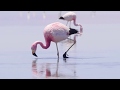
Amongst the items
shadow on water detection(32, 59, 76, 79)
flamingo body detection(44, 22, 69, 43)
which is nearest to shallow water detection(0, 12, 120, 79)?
shadow on water detection(32, 59, 76, 79)

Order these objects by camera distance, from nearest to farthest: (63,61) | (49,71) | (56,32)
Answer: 1. (49,71)
2. (63,61)
3. (56,32)

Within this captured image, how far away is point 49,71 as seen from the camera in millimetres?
9414

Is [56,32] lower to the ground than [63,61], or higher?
higher

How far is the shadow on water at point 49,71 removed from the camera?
8.74 m

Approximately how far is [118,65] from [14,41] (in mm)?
6021

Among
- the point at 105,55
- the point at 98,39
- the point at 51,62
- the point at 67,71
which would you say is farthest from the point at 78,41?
the point at 67,71

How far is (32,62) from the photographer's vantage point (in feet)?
35.4

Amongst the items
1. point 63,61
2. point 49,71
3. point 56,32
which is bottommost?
point 49,71

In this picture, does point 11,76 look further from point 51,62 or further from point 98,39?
point 98,39

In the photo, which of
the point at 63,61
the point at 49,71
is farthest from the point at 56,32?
the point at 49,71

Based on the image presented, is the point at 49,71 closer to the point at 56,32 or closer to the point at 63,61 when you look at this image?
the point at 63,61

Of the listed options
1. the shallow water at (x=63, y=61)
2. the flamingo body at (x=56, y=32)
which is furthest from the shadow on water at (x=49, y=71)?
the flamingo body at (x=56, y=32)

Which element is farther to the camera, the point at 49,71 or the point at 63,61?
the point at 63,61

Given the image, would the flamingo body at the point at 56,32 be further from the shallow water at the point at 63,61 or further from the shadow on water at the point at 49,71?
the shadow on water at the point at 49,71
